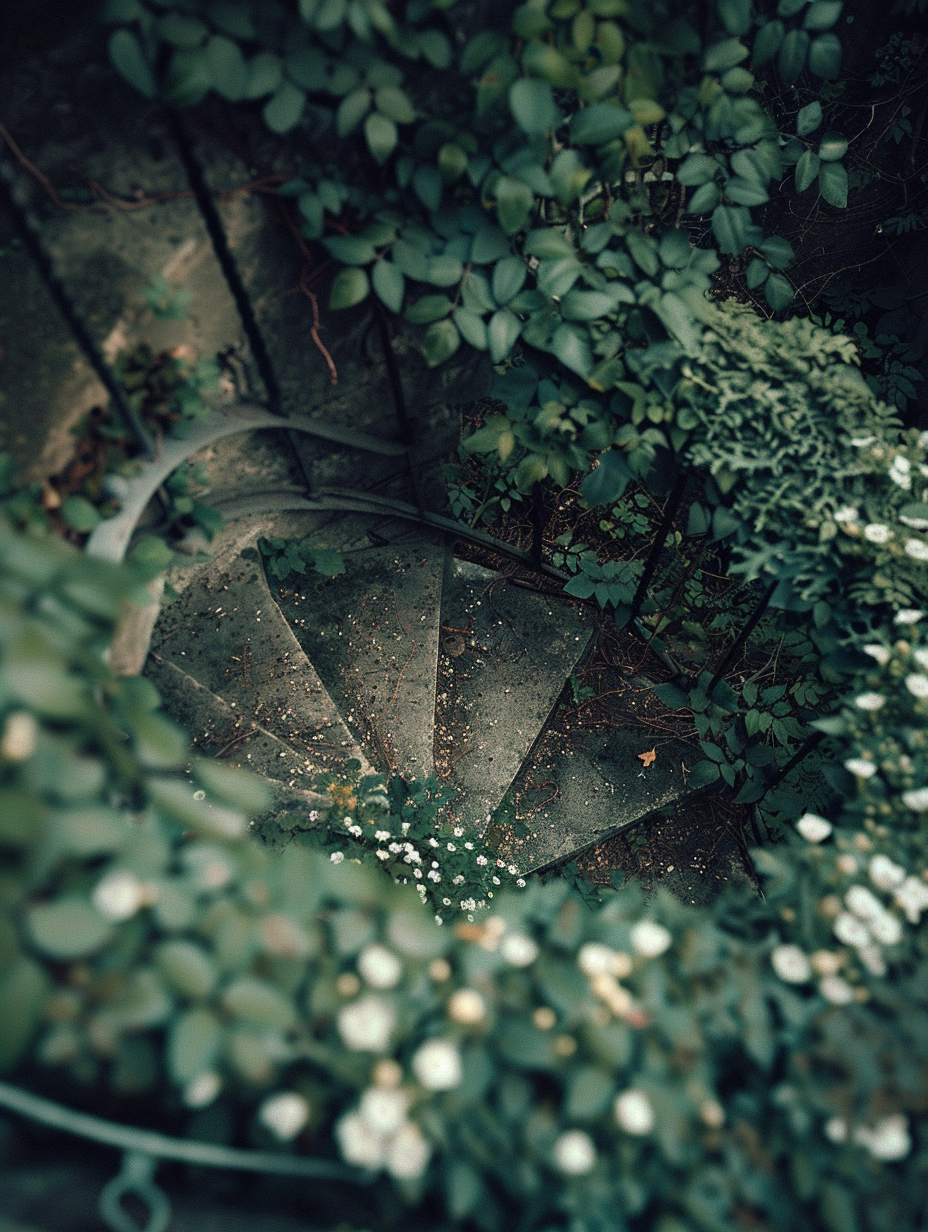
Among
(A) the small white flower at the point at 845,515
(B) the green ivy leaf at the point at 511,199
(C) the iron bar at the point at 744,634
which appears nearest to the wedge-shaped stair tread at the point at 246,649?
(C) the iron bar at the point at 744,634

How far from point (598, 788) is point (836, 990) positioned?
4.93ft

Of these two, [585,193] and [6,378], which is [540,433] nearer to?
[585,193]

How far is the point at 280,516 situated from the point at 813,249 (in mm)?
2659

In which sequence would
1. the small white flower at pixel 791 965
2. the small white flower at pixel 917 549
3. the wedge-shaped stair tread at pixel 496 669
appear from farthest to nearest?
the wedge-shaped stair tread at pixel 496 669, the small white flower at pixel 917 549, the small white flower at pixel 791 965

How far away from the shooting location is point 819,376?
1.55m


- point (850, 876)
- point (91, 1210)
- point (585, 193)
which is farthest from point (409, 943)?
point (585, 193)

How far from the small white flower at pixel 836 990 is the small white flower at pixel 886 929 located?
0.29 ft

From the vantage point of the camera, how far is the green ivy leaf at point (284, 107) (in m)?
1.30

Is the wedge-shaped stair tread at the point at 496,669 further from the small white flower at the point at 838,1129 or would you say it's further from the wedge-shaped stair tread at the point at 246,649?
the small white flower at the point at 838,1129

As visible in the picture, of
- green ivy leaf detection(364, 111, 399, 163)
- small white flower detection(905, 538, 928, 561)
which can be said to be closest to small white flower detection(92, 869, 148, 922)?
green ivy leaf detection(364, 111, 399, 163)

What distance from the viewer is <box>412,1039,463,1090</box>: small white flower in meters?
0.81

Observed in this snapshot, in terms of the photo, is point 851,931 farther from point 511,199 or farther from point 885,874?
point 511,199

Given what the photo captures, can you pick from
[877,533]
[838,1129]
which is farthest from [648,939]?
[877,533]

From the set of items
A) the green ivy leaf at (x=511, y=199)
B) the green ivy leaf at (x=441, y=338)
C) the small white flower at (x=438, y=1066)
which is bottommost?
the small white flower at (x=438, y=1066)
